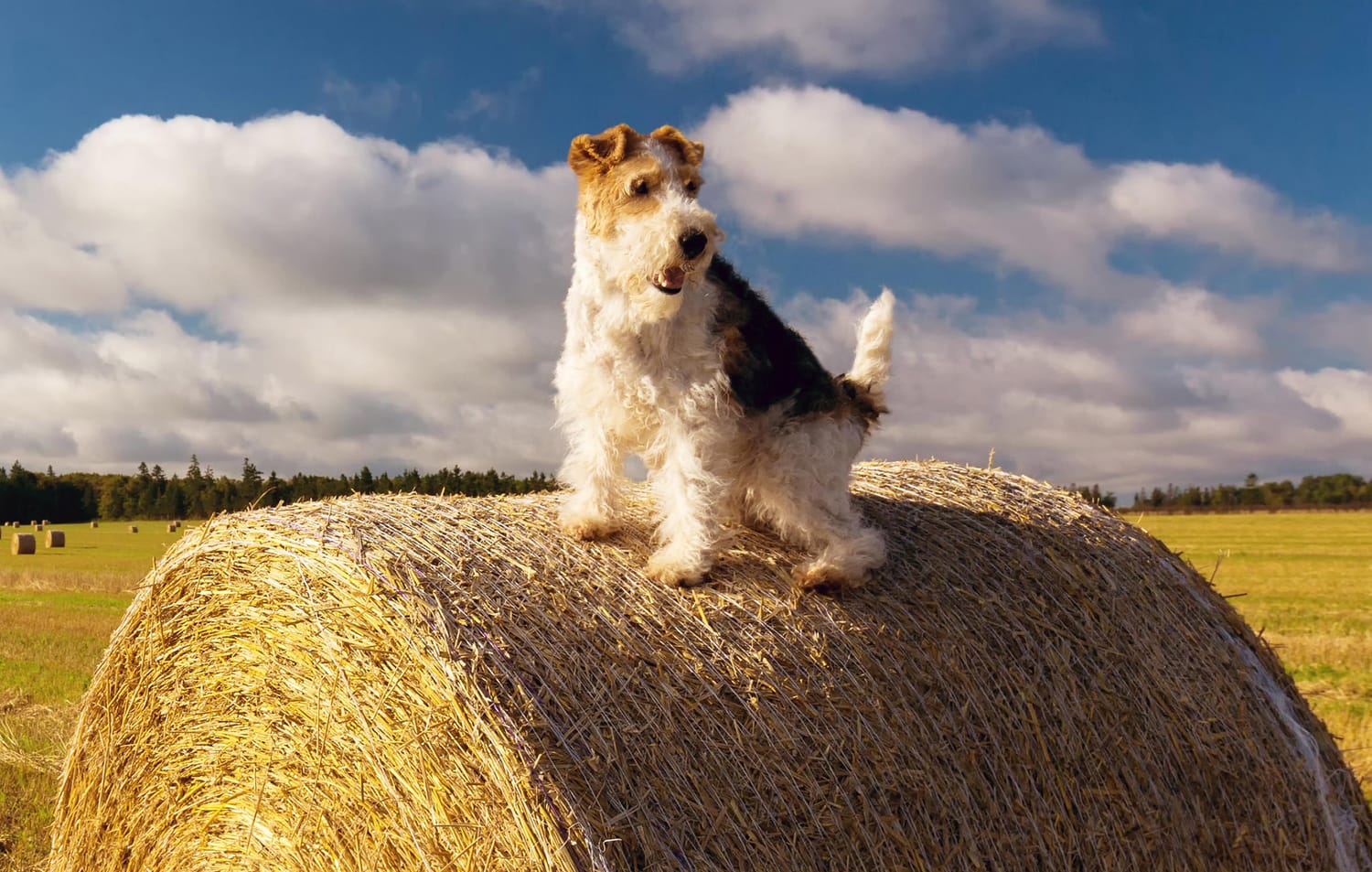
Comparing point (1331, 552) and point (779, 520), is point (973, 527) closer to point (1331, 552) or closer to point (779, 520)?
point (779, 520)

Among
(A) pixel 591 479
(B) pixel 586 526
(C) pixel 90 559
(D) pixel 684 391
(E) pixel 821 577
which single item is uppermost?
(D) pixel 684 391

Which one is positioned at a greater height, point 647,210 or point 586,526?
point 647,210

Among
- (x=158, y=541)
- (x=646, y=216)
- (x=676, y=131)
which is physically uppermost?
(x=676, y=131)

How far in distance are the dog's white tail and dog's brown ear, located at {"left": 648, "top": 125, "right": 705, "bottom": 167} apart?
1.21m

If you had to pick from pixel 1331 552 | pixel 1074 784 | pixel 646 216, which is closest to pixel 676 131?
pixel 646 216

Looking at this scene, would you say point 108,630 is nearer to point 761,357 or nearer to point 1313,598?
point 761,357

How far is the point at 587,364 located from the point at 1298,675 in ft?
30.1

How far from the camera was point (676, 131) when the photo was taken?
321cm

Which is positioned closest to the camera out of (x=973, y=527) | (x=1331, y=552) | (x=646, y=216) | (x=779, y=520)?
(x=646, y=216)

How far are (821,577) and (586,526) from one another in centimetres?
83

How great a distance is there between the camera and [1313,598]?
55.6ft

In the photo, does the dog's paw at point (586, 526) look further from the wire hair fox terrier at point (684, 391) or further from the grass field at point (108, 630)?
the grass field at point (108, 630)

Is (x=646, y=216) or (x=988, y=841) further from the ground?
(x=646, y=216)

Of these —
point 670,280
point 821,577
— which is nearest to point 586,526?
point 821,577
